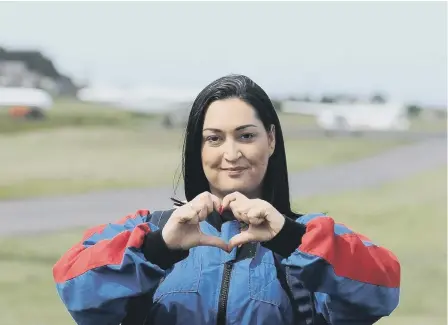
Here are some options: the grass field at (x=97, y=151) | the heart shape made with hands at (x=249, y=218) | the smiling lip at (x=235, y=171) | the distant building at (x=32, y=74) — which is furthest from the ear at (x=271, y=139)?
the distant building at (x=32, y=74)

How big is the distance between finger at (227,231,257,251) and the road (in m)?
7.31

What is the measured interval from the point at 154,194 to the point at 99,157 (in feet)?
5.44

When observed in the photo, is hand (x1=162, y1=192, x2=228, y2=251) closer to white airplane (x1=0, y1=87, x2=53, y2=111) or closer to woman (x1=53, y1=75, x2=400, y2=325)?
woman (x1=53, y1=75, x2=400, y2=325)

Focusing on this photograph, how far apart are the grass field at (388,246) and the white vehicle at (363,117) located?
152cm

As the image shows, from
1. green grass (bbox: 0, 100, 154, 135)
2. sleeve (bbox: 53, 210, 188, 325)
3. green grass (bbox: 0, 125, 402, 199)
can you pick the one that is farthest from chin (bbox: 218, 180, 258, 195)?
green grass (bbox: 0, 100, 154, 135)

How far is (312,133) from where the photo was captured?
15.5 m

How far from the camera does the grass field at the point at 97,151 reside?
13156mm

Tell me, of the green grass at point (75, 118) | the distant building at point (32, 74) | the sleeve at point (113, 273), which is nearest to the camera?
the sleeve at point (113, 273)

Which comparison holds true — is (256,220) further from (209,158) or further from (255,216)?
(209,158)

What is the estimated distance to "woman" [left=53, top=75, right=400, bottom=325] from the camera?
2201 millimetres

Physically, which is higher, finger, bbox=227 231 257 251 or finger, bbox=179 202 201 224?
finger, bbox=179 202 201 224

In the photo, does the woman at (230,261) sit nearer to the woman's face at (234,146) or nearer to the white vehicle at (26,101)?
the woman's face at (234,146)

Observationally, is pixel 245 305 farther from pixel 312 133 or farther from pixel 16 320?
pixel 312 133

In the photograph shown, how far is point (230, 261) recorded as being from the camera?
2.29m
